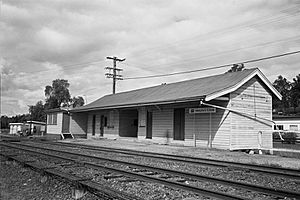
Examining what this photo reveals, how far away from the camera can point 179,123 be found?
20.5 metres

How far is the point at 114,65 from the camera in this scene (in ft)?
135

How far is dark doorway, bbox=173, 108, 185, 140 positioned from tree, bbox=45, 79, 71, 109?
53905 millimetres

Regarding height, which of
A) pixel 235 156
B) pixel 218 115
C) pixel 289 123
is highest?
pixel 218 115

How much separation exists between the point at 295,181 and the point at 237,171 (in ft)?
6.17

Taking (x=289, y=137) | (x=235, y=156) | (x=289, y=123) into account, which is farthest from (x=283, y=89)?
(x=235, y=156)

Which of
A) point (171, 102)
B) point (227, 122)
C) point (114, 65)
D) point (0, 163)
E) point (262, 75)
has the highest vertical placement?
point (114, 65)

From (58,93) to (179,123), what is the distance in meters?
55.3

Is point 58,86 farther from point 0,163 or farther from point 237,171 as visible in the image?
point 237,171

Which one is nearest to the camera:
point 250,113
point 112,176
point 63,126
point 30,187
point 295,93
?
point 30,187

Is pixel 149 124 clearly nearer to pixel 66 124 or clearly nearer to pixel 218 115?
pixel 218 115

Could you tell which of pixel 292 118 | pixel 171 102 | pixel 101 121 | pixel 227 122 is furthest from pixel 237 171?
pixel 292 118

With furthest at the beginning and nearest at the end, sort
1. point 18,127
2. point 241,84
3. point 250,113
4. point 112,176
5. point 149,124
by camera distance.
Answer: point 18,127, point 149,124, point 250,113, point 241,84, point 112,176

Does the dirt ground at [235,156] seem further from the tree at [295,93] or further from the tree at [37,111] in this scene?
the tree at [37,111]

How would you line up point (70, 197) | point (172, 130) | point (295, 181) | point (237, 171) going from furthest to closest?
point (172, 130)
point (237, 171)
point (295, 181)
point (70, 197)
